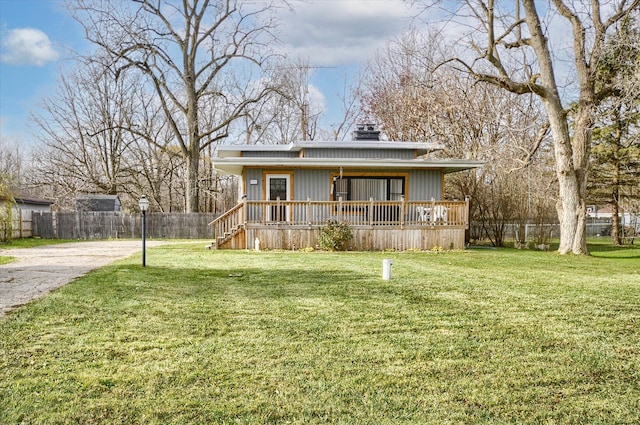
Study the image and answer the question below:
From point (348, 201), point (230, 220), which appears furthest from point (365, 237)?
point (230, 220)

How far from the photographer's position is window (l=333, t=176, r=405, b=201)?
55.4 ft

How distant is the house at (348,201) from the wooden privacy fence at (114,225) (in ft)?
23.8

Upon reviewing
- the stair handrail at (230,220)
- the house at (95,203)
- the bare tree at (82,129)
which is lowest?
the stair handrail at (230,220)

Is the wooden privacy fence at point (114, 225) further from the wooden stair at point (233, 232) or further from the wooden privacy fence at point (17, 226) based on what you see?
the wooden stair at point (233, 232)

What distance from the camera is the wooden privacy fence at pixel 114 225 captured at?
75.2ft

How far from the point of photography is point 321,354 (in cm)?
413

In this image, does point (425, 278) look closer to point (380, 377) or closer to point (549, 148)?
point (380, 377)

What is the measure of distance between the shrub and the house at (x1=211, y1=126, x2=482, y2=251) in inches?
14.5

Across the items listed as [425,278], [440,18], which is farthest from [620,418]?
[440,18]

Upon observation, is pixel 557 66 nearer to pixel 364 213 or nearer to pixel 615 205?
pixel 364 213

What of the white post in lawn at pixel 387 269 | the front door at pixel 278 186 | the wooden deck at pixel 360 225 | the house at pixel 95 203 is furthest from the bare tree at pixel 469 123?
the house at pixel 95 203

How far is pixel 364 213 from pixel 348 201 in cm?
66

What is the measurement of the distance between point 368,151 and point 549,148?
30.9ft

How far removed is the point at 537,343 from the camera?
4.50 metres
